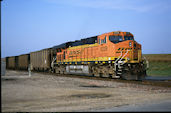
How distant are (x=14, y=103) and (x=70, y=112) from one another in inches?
121

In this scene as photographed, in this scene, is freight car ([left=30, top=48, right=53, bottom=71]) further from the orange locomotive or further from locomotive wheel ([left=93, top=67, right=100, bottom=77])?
locomotive wheel ([left=93, top=67, right=100, bottom=77])

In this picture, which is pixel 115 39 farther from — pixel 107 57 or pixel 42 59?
pixel 42 59

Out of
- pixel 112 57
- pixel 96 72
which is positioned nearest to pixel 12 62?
pixel 96 72

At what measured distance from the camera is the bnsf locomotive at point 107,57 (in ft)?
65.5

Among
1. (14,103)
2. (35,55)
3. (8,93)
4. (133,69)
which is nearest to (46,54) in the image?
(35,55)

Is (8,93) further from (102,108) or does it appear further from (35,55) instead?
(35,55)

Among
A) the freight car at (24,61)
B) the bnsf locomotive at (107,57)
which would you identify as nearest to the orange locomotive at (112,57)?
the bnsf locomotive at (107,57)

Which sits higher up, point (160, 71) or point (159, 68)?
point (159, 68)

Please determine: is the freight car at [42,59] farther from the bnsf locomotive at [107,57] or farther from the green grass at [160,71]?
the green grass at [160,71]

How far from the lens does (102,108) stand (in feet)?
28.8

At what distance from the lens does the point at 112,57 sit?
20.6 m

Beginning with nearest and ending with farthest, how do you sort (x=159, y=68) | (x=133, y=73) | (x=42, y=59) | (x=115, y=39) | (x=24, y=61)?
(x=133, y=73) → (x=115, y=39) → (x=159, y=68) → (x=42, y=59) → (x=24, y=61)

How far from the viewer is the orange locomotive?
65.4ft

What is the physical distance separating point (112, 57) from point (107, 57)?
79cm
